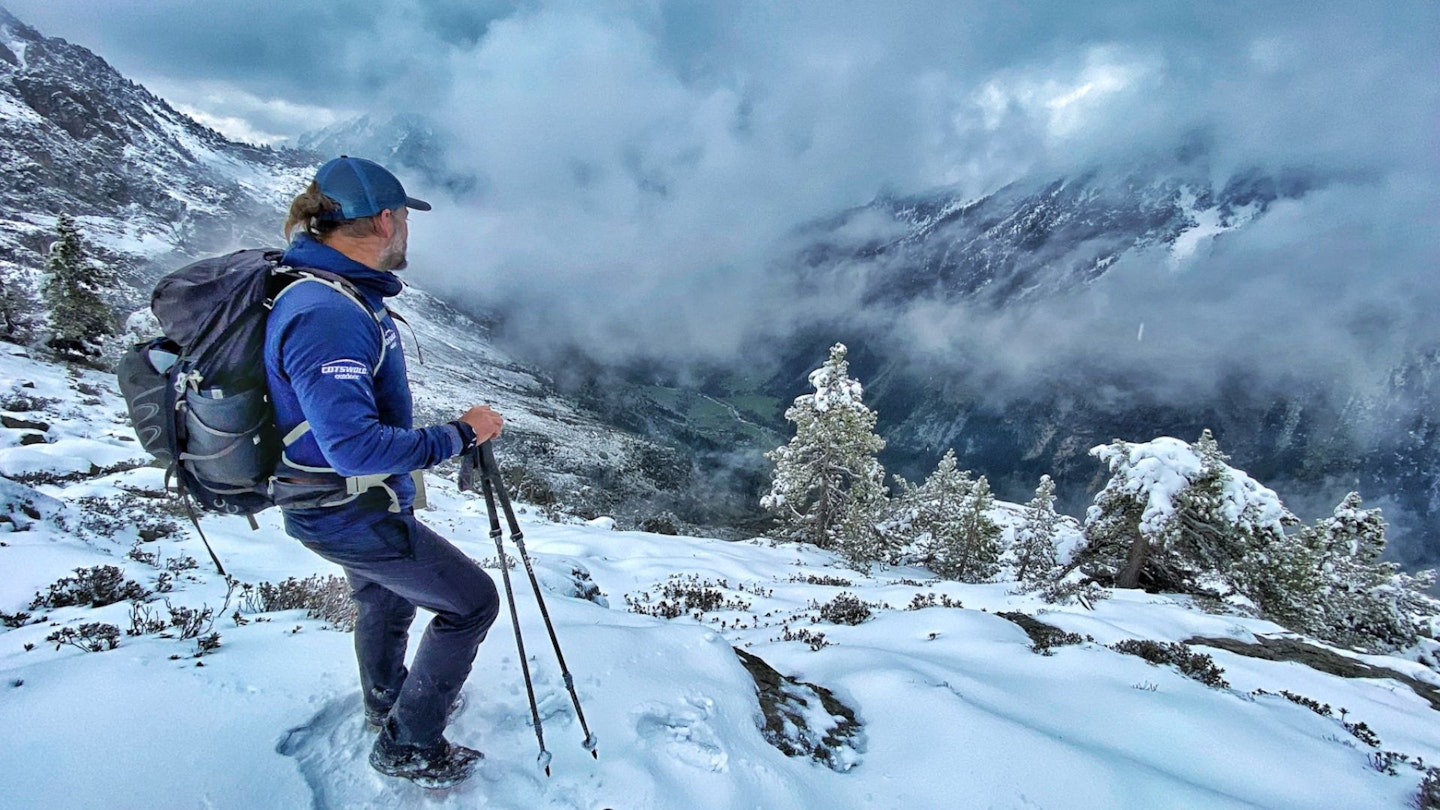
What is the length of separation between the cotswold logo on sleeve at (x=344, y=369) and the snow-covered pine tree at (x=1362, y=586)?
113ft

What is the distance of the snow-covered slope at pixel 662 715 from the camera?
312cm

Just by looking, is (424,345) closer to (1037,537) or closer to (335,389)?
(1037,537)

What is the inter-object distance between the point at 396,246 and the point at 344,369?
0.98 m

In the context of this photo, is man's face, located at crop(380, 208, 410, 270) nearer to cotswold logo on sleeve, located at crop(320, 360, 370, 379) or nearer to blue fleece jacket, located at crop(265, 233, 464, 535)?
blue fleece jacket, located at crop(265, 233, 464, 535)

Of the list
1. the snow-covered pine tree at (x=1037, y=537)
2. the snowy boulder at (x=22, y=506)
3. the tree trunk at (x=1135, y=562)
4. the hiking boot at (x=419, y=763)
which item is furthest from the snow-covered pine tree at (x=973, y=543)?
the snowy boulder at (x=22, y=506)

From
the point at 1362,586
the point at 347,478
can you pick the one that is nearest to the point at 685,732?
the point at 347,478

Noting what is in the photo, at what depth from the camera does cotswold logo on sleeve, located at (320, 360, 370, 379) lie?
262 centimetres

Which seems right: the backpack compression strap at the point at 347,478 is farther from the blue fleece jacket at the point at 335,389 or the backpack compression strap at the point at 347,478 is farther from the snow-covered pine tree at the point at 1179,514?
the snow-covered pine tree at the point at 1179,514

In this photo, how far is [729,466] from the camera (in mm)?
177625

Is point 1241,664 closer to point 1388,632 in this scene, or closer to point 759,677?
point 759,677

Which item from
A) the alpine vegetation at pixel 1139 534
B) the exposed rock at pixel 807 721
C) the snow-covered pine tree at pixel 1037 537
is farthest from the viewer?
the snow-covered pine tree at pixel 1037 537

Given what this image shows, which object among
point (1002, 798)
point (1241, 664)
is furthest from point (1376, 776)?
point (1241, 664)

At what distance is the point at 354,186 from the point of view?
3.00 m

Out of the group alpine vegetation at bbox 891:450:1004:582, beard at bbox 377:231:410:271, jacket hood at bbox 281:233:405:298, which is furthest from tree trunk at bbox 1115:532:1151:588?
jacket hood at bbox 281:233:405:298
